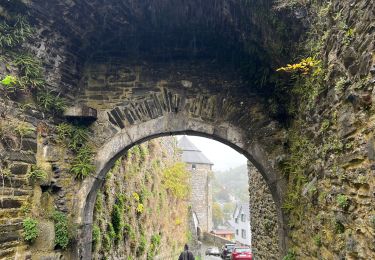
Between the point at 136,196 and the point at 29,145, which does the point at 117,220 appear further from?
the point at 29,145

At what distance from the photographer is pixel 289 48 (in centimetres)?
371

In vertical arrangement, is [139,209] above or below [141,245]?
above

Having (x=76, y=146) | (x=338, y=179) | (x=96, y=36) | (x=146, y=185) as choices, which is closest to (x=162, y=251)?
(x=146, y=185)

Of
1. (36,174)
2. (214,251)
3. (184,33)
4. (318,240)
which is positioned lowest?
(214,251)

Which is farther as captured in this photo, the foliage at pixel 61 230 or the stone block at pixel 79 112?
the stone block at pixel 79 112

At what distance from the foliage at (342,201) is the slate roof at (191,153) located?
99.4ft

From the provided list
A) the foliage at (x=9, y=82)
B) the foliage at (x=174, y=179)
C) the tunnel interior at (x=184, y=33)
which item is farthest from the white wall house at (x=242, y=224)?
the foliage at (x=9, y=82)

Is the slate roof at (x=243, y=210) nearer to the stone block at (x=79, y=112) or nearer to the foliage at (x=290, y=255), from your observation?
the foliage at (x=290, y=255)

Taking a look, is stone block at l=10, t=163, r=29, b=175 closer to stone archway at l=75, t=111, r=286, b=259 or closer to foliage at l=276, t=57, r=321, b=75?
stone archway at l=75, t=111, r=286, b=259

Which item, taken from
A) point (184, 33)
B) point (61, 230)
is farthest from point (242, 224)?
point (184, 33)

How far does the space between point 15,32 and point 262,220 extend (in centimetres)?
512

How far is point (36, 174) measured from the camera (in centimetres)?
389

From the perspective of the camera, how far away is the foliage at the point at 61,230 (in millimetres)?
4020

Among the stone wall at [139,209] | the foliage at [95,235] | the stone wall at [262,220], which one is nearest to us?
the foliage at [95,235]
